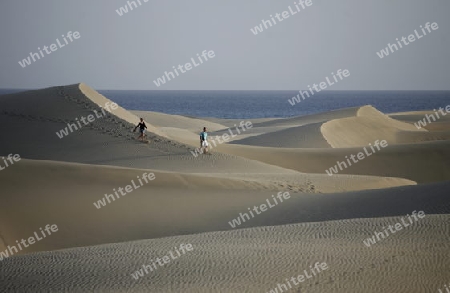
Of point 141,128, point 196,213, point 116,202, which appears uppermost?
point 141,128

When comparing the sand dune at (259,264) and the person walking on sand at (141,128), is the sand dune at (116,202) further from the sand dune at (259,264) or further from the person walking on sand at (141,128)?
the person walking on sand at (141,128)

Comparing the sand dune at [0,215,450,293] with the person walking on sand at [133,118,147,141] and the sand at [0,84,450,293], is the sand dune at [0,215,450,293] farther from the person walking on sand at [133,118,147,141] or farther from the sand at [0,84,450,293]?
the person walking on sand at [133,118,147,141]

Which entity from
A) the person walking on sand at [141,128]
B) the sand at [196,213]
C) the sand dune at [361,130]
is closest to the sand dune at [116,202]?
the sand at [196,213]

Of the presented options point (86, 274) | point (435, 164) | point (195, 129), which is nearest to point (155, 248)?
point (86, 274)

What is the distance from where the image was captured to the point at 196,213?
1217 centimetres

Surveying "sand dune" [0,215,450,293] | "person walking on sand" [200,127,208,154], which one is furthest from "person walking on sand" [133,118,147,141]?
"sand dune" [0,215,450,293]

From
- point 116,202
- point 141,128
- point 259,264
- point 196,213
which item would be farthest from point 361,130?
point 259,264

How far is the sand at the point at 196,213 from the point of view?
6.53 metres

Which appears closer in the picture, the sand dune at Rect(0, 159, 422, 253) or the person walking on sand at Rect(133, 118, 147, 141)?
the sand dune at Rect(0, 159, 422, 253)

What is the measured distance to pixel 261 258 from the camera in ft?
23.5

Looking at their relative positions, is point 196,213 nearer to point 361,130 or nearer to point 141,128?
point 141,128

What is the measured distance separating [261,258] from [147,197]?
635 cm

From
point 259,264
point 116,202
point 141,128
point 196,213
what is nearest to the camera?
point 259,264

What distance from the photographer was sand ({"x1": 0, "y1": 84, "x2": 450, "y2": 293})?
6531 mm
